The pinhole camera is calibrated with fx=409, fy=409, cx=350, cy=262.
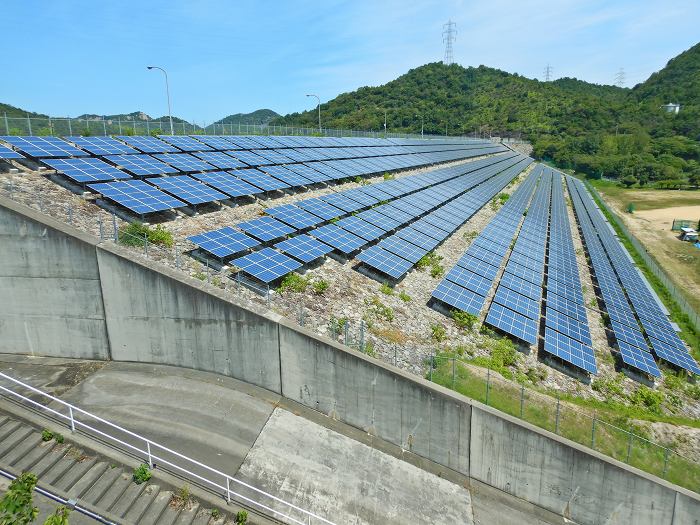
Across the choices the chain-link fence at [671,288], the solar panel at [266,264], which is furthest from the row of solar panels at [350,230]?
the chain-link fence at [671,288]

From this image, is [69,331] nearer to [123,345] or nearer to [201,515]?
[123,345]

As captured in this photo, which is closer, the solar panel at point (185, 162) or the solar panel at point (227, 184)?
the solar panel at point (227, 184)

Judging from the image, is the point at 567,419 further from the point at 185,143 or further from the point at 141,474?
the point at 185,143

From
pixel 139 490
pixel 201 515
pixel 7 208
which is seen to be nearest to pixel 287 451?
pixel 201 515

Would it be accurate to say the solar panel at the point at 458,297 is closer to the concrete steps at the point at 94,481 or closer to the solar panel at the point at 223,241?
the solar panel at the point at 223,241

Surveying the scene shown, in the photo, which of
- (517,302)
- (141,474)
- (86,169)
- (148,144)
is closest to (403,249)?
(517,302)
